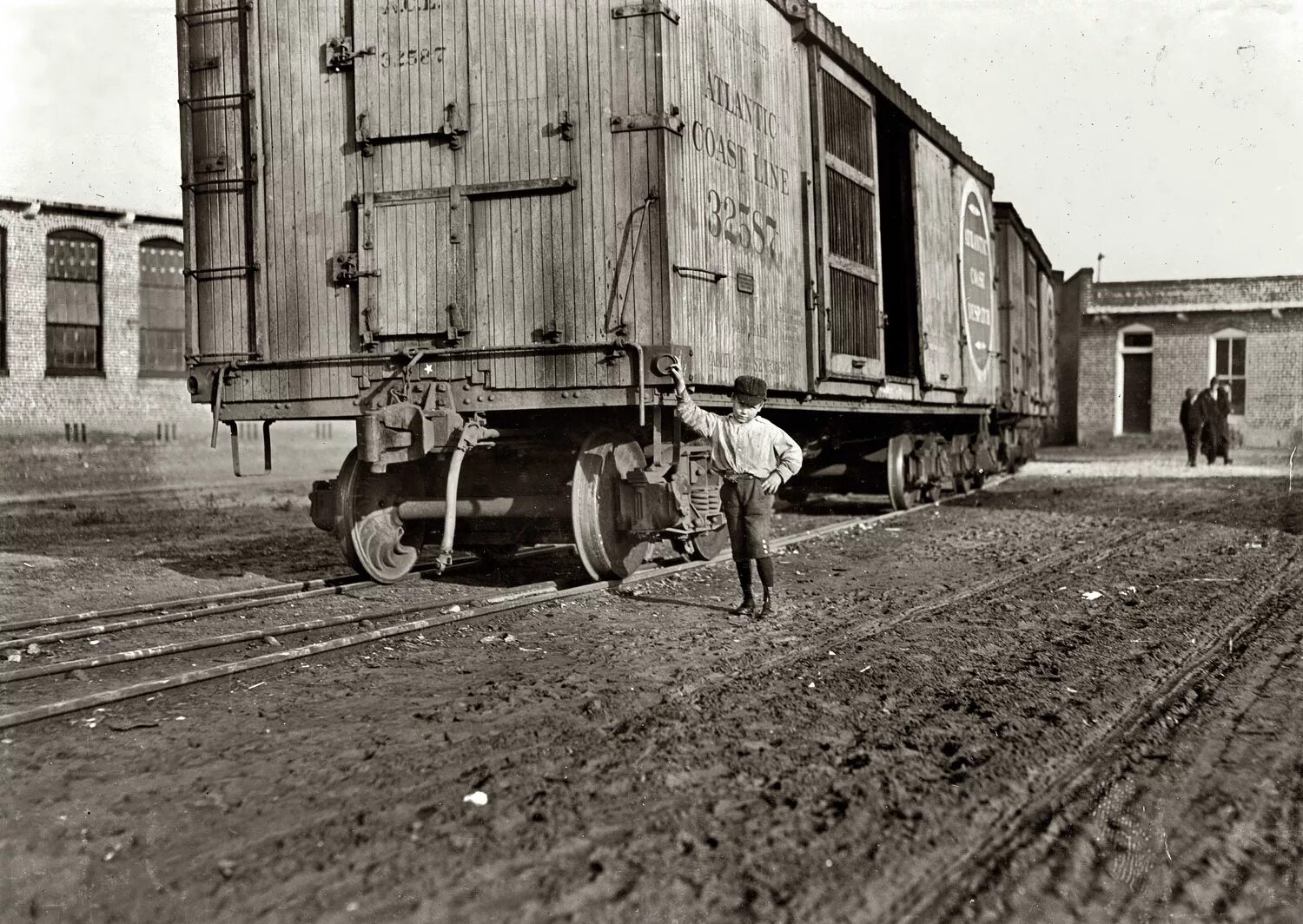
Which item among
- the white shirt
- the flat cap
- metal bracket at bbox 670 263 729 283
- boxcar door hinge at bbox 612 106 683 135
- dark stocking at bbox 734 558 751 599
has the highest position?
boxcar door hinge at bbox 612 106 683 135

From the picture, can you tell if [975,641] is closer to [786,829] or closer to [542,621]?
[542,621]

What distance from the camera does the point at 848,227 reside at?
9469 mm

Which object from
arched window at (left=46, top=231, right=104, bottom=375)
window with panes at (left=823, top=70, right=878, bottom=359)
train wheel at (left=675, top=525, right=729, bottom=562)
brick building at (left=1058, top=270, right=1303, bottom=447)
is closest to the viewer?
train wheel at (left=675, top=525, right=729, bottom=562)

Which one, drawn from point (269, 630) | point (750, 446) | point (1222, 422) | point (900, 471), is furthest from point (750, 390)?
point (1222, 422)

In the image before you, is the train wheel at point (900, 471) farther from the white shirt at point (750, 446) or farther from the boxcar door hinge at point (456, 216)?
the boxcar door hinge at point (456, 216)

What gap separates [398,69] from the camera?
Answer: 6.90m

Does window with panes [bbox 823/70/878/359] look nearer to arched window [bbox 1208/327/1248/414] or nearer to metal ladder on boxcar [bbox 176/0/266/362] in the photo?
metal ladder on boxcar [bbox 176/0/266/362]

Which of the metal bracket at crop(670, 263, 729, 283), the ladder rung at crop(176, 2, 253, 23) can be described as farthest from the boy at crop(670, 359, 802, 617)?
the ladder rung at crop(176, 2, 253, 23)

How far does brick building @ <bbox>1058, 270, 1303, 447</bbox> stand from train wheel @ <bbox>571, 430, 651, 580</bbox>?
90.1 ft

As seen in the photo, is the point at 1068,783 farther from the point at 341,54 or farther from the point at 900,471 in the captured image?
the point at 900,471

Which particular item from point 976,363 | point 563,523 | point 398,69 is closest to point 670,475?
point 563,523

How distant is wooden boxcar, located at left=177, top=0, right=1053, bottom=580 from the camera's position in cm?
660

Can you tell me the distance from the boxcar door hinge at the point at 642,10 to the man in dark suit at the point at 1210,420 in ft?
58.3

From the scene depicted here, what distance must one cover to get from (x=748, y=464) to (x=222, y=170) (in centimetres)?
414
